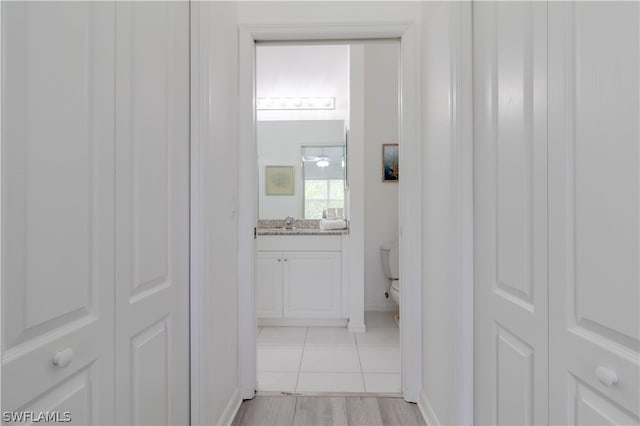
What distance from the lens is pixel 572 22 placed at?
2.76 ft

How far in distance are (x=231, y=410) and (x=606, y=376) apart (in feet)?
5.20

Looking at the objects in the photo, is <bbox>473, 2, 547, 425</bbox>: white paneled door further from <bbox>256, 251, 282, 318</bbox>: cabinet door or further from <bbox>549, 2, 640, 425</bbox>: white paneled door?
<bbox>256, 251, 282, 318</bbox>: cabinet door

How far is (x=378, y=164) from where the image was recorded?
366 cm

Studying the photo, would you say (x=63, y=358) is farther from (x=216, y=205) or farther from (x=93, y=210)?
(x=216, y=205)

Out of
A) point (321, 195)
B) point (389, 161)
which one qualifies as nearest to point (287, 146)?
point (321, 195)

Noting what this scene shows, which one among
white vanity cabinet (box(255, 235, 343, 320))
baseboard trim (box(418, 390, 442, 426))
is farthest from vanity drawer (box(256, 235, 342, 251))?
baseboard trim (box(418, 390, 442, 426))

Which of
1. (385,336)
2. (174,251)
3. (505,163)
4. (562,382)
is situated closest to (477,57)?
(505,163)

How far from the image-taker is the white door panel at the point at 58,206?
0.65 metres

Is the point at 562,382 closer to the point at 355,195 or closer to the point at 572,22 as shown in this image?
the point at 572,22

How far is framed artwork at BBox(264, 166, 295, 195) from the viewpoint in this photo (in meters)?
3.88

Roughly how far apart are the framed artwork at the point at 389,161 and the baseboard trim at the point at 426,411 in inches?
86.0

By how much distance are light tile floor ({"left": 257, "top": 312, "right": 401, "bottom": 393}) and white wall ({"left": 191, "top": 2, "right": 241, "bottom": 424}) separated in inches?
18.6

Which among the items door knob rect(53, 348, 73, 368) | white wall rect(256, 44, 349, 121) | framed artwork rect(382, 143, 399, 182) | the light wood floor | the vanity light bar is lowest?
the light wood floor

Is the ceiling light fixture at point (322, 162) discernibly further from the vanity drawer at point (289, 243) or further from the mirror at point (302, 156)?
the vanity drawer at point (289, 243)
